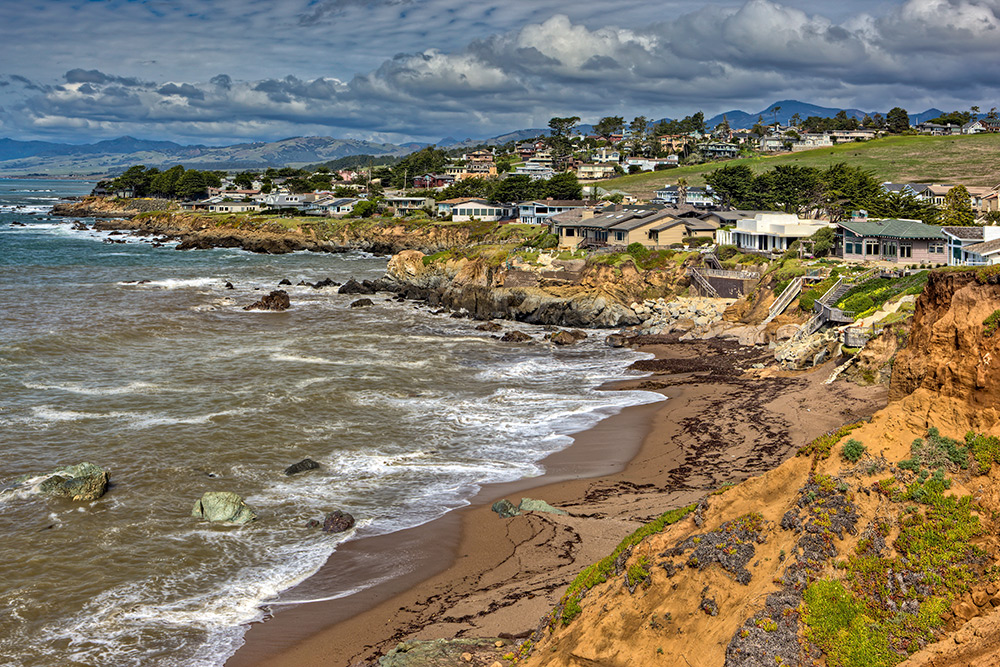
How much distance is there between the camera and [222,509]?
21578 millimetres

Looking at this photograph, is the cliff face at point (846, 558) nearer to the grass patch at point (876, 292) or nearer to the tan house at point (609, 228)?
the grass patch at point (876, 292)

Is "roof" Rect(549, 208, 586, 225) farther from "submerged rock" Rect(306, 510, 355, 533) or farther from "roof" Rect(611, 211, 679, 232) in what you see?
"submerged rock" Rect(306, 510, 355, 533)

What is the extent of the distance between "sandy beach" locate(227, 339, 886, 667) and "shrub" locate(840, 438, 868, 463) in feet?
23.2

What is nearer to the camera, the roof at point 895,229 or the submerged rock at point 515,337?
the roof at point 895,229

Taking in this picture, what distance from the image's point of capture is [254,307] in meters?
59.2

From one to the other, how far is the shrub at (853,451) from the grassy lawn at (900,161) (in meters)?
102

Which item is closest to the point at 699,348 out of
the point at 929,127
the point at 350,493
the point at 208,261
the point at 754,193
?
the point at 350,493

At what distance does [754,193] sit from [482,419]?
233 feet

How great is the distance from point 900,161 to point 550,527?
427 feet

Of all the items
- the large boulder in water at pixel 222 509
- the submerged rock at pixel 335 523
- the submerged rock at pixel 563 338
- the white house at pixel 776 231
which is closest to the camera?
the submerged rock at pixel 335 523

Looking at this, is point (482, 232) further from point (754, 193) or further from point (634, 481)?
point (634, 481)

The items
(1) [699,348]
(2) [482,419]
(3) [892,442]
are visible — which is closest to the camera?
(3) [892,442]

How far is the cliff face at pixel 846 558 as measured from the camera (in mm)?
9727

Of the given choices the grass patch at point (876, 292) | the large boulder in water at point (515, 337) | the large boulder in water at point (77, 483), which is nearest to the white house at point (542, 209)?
the large boulder in water at point (515, 337)
